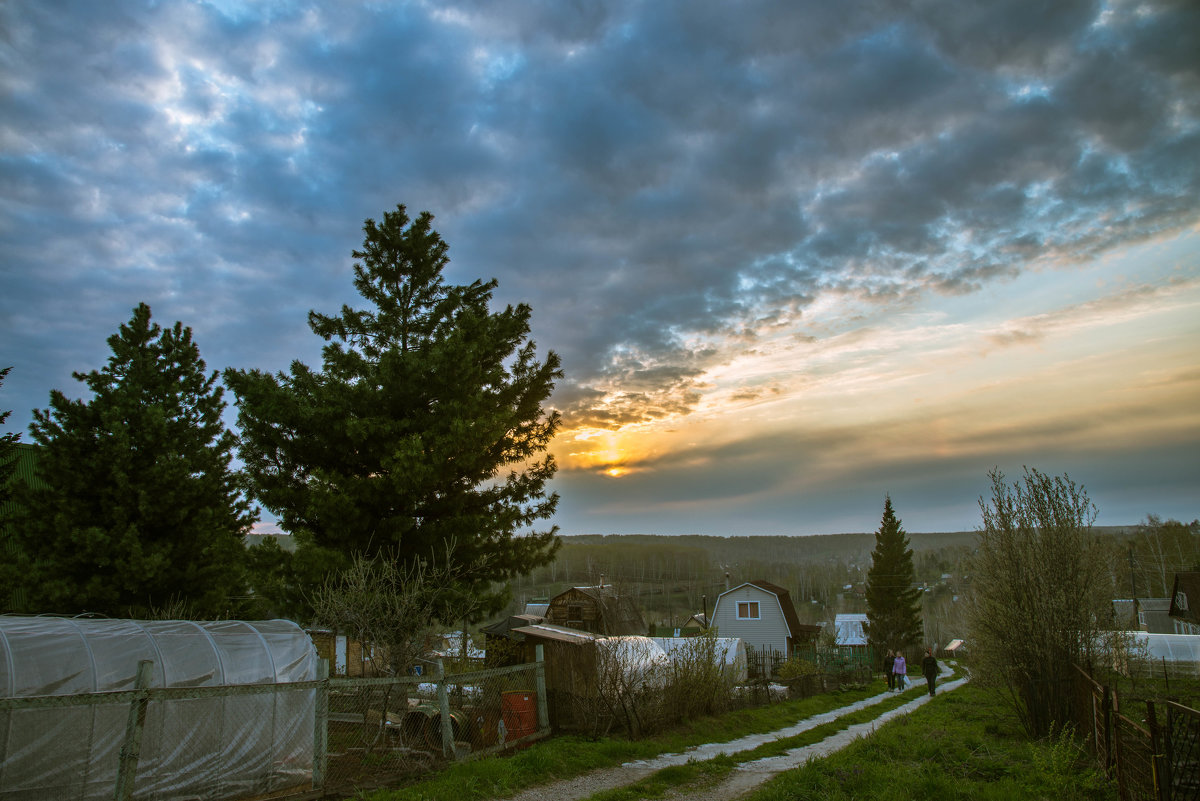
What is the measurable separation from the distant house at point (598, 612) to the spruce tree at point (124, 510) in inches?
597

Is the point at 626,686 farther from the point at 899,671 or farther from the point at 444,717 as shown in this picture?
the point at 899,671

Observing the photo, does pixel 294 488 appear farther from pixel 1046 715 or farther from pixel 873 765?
pixel 1046 715

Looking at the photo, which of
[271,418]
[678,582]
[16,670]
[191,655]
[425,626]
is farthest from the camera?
[678,582]

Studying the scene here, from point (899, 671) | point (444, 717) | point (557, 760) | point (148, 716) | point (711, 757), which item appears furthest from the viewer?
point (899, 671)

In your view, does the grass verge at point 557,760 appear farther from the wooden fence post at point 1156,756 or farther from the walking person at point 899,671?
the walking person at point 899,671

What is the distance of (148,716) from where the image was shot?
8.58 meters

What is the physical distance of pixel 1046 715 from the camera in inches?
473

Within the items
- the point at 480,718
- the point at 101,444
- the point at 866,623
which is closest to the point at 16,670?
the point at 480,718

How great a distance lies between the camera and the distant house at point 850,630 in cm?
5941

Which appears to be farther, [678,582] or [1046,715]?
[678,582]

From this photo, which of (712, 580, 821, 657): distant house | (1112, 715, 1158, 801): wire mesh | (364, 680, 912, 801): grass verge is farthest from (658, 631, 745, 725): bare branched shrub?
(712, 580, 821, 657): distant house

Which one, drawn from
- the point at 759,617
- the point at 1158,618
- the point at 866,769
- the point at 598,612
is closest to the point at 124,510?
the point at 866,769

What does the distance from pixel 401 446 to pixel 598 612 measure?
27327 mm

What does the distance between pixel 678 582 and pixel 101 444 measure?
4914 inches
